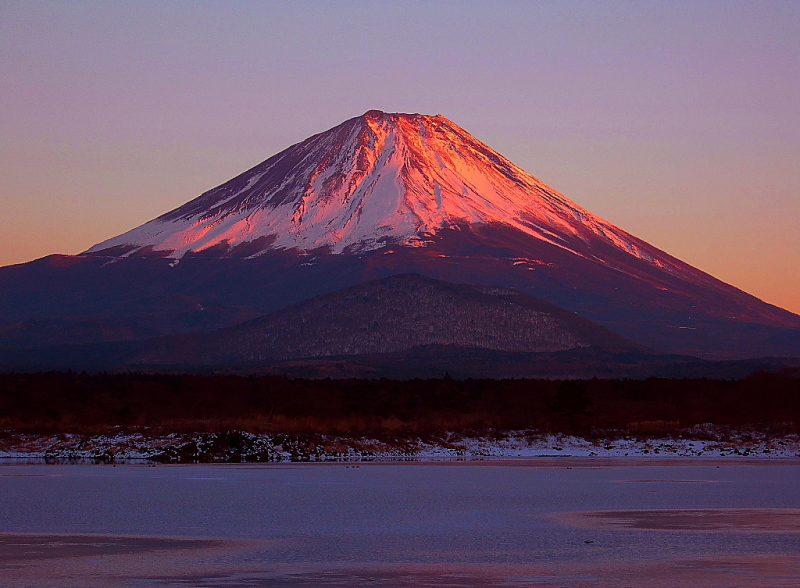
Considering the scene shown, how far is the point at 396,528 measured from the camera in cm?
2402

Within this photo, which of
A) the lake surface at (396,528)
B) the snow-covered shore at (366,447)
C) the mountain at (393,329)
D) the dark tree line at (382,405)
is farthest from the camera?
the mountain at (393,329)

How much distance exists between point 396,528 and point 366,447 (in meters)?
23.8

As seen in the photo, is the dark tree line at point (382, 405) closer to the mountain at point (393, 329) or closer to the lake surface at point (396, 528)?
the lake surface at point (396, 528)

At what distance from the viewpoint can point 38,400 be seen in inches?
2283

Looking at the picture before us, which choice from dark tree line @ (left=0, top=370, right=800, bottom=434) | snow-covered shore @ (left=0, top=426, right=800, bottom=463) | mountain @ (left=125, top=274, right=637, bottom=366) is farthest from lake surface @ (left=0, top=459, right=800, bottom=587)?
mountain @ (left=125, top=274, right=637, bottom=366)

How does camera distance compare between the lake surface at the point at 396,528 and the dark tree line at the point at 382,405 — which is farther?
the dark tree line at the point at 382,405

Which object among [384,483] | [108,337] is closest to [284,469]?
[384,483]

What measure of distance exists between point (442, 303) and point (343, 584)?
14607 cm

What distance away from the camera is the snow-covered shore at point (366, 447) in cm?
4472

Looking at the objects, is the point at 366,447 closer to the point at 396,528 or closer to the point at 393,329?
the point at 396,528

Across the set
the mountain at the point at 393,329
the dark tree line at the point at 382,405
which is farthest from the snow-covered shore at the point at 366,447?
the mountain at the point at 393,329

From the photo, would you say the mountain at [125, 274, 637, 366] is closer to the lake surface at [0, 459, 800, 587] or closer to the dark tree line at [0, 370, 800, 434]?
the dark tree line at [0, 370, 800, 434]

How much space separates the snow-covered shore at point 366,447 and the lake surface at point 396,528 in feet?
23.8

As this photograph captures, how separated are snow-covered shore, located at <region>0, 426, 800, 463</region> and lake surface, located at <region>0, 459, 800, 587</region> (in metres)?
7.25
